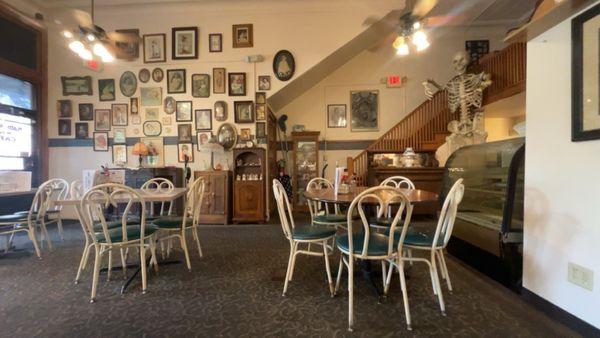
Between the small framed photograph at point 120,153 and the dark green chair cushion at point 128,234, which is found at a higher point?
the small framed photograph at point 120,153

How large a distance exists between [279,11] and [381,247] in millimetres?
5251

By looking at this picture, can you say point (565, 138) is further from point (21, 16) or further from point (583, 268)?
point (21, 16)

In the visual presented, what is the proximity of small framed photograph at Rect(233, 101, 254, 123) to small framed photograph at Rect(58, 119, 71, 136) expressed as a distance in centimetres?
365

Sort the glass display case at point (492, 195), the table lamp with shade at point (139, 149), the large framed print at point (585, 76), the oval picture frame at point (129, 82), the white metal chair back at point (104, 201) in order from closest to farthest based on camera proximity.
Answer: the large framed print at point (585, 76) → the white metal chair back at point (104, 201) → the glass display case at point (492, 195) → the table lamp with shade at point (139, 149) → the oval picture frame at point (129, 82)

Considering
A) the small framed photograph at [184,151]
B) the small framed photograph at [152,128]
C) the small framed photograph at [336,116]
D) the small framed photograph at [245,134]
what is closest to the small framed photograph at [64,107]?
the small framed photograph at [152,128]

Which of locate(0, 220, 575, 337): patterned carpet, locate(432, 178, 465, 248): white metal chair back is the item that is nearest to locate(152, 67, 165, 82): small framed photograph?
locate(0, 220, 575, 337): patterned carpet

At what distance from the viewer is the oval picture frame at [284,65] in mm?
5344

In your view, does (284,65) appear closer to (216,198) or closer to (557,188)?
(216,198)

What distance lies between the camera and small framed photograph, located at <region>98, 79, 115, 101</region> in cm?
551

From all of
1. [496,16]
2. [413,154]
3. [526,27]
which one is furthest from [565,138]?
[496,16]

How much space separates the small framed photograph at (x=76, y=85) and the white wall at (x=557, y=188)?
287 inches

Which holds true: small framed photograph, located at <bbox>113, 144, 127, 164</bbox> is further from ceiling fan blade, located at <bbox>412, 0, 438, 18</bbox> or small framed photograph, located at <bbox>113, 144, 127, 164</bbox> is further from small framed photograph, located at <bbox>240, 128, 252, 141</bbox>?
ceiling fan blade, located at <bbox>412, 0, 438, 18</bbox>

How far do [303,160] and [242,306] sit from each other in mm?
4525

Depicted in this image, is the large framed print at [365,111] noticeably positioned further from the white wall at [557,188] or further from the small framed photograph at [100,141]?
the small framed photograph at [100,141]
